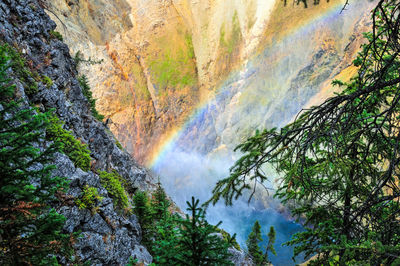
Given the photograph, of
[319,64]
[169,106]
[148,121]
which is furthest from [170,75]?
[319,64]

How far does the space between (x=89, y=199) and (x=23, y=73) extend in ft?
11.6

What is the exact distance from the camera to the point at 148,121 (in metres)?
45.2

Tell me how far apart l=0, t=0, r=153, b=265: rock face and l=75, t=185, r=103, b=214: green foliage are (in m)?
0.10

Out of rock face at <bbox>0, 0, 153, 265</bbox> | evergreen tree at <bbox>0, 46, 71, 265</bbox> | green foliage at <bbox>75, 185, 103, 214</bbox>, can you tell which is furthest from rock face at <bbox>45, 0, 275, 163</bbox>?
evergreen tree at <bbox>0, 46, 71, 265</bbox>

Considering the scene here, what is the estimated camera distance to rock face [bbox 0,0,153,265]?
211 inches

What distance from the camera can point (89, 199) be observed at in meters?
5.75

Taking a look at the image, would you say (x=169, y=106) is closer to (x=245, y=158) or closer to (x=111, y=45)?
(x=111, y=45)

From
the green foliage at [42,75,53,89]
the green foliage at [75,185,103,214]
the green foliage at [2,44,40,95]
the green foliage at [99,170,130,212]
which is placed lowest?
the green foliage at [75,185,103,214]

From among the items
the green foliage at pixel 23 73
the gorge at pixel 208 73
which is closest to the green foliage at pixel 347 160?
the green foliage at pixel 23 73

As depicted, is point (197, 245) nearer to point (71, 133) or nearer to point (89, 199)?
point (89, 199)

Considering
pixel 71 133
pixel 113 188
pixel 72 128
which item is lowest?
pixel 113 188

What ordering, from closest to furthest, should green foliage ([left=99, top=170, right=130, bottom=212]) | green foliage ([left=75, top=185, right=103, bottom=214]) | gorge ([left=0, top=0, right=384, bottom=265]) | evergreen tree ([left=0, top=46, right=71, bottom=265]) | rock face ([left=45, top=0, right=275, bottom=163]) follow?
evergreen tree ([left=0, top=46, right=71, bottom=265]) < green foliage ([left=75, top=185, right=103, bottom=214]) < green foliage ([left=99, top=170, right=130, bottom=212]) < gorge ([left=0, top=0, right=384, bottom=265]) < rock face ([left=45, top=0, right=275, bottom=163])

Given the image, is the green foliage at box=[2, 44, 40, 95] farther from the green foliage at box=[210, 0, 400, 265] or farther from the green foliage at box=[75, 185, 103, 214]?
the green foliage at box=[210, 0, 400, 265]

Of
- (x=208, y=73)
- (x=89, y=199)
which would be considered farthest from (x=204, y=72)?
(x=89, y=199)
